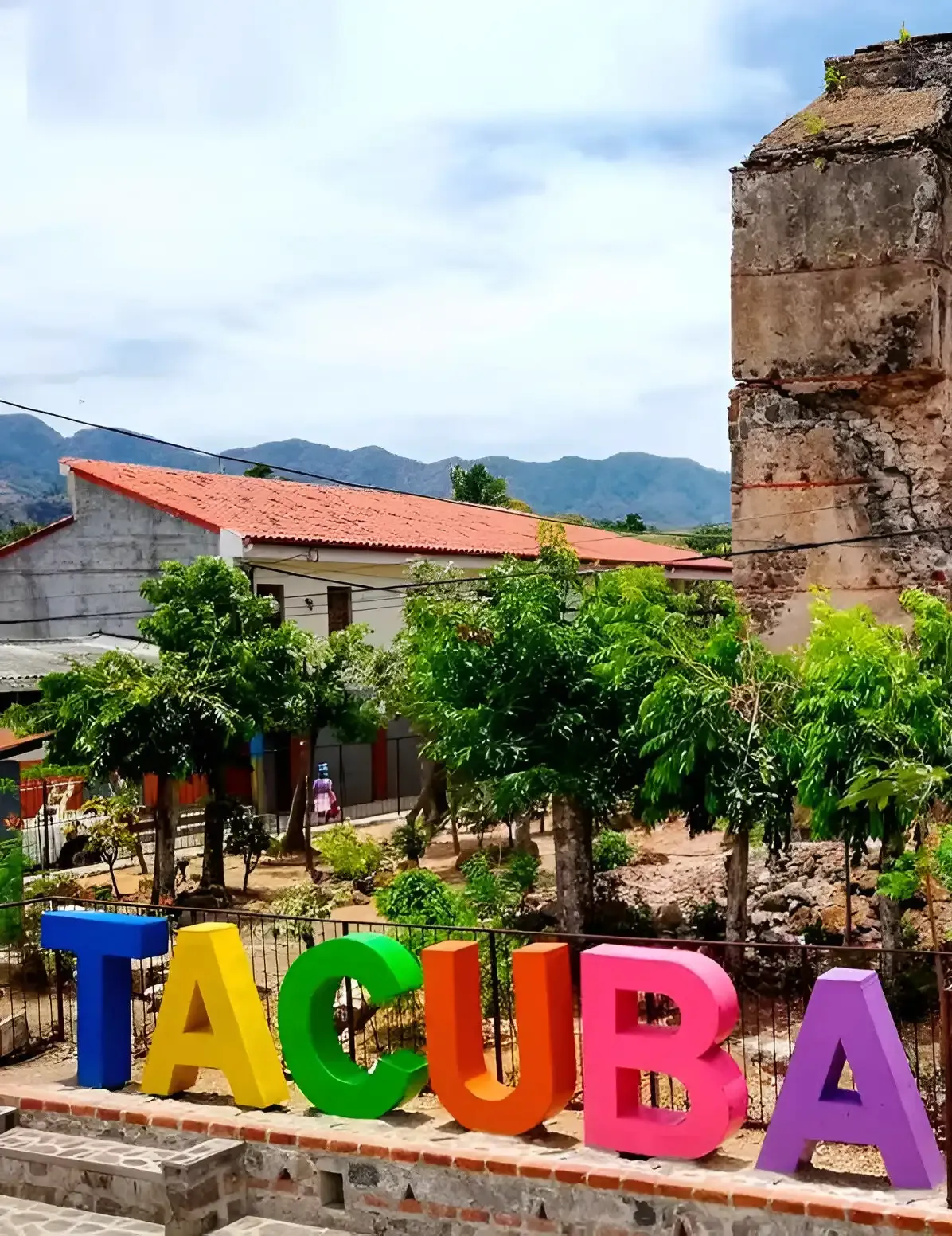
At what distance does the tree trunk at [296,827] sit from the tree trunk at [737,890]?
34.5 ft

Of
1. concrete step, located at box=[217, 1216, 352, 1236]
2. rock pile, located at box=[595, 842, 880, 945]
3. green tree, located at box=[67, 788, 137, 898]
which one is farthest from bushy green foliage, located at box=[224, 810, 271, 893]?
concrete step, located at box=[217, 1216, 352, 1236]

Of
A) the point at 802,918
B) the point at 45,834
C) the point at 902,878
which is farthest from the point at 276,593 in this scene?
the point at 902,878

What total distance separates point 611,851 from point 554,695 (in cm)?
522

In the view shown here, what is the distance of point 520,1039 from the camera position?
34.7 ft

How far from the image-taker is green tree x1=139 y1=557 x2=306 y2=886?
20.6 metres

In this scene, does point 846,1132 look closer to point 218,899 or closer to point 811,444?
point 811,444

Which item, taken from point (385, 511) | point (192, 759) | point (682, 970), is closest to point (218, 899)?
point (192, 759)

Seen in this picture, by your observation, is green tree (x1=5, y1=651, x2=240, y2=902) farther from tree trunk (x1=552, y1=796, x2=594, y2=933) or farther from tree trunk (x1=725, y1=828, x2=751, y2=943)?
tree trunk (x1=725, y1=828, x2=751, y2=943)

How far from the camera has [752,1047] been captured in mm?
13977

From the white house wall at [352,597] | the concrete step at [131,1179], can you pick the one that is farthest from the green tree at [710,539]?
the concrete step at [131,1179]

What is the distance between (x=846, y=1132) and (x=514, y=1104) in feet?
7.83

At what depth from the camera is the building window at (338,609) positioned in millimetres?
30359

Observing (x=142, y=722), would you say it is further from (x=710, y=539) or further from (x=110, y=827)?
(x=710, y=539)

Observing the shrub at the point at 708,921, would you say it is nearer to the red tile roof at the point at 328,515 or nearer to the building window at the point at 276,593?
the building window at the point at 276,593
